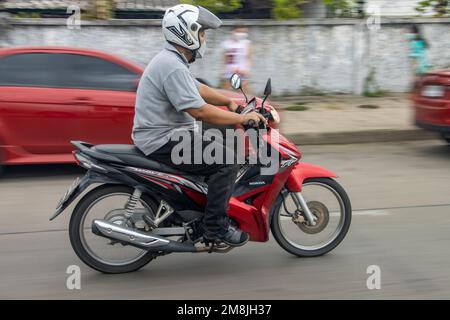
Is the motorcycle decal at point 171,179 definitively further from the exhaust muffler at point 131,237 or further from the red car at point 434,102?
the red car at point 434,102

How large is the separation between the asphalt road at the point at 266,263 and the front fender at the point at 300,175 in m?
0.59

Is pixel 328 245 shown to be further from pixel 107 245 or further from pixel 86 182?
pixel 86 182

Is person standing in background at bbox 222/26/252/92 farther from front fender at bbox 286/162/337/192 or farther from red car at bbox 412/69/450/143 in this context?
front fender at bbox 286/162/337/192

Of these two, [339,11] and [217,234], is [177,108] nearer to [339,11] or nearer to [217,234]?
[217,234]

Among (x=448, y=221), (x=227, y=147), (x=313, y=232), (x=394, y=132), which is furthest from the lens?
(x=394, y=132)

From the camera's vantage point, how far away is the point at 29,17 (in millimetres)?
13906

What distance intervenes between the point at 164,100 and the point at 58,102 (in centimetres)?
349

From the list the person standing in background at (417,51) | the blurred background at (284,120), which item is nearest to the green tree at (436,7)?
the blurred background at (284,120)

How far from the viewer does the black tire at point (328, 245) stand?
5.07 metres

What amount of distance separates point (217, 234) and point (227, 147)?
0.61 meters

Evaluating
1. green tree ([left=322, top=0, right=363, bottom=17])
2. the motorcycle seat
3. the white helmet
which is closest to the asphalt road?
the motorcycle seat

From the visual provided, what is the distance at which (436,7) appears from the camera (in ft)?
50.5

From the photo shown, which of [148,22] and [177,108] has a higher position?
[148,22]

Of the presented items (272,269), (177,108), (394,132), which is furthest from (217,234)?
(394,132)
